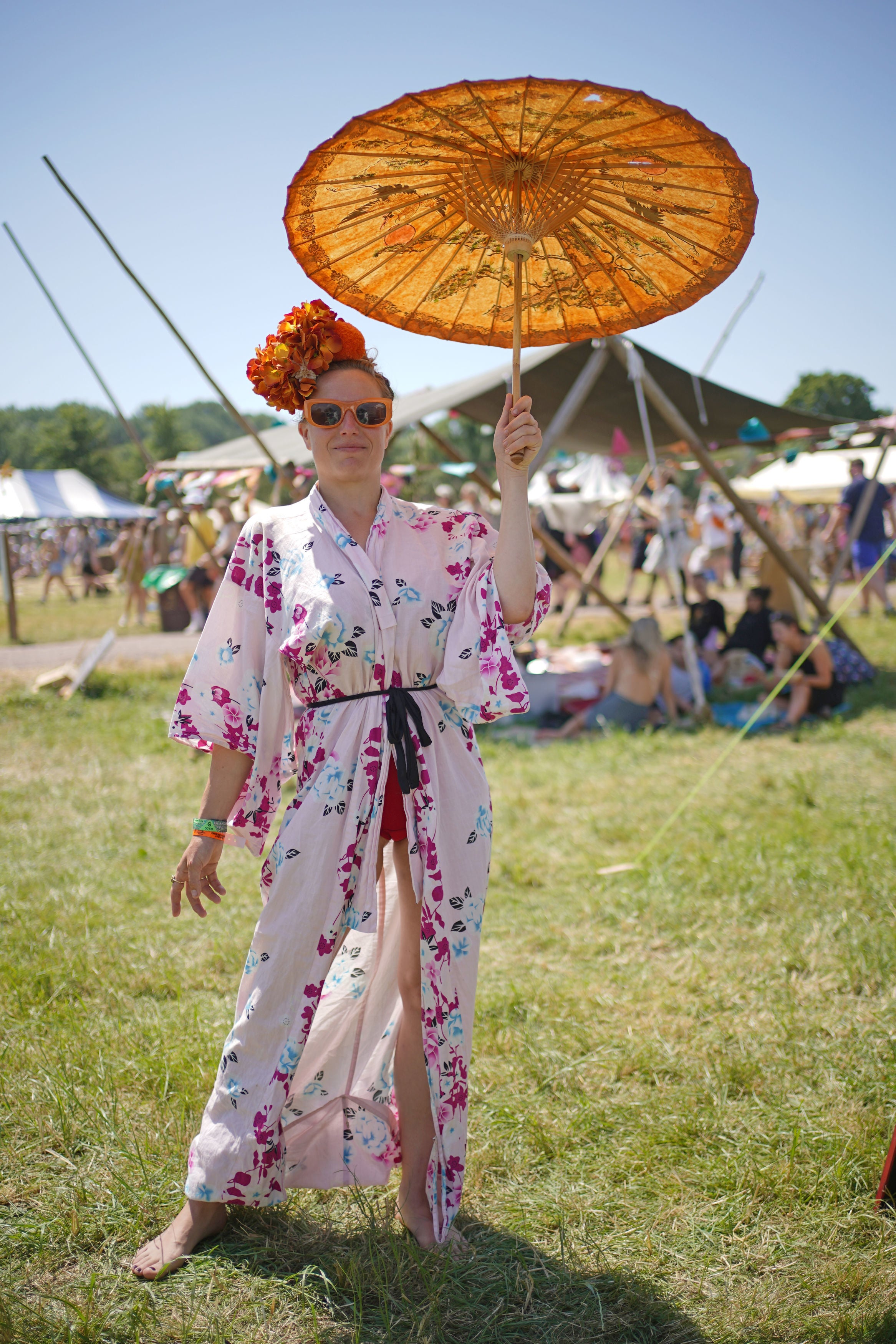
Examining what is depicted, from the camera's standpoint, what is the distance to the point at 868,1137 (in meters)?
2.43

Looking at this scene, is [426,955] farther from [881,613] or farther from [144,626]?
[144,626]

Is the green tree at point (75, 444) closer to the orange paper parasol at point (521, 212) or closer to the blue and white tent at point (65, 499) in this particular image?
the blue and white tent at point (65, 499)

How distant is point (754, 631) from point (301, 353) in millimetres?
7457

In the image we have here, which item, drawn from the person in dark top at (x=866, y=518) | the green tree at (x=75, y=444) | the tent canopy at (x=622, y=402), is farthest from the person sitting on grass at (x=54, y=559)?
the green tree at (x=75, y=444)

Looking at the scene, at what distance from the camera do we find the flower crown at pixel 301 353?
6.81ft

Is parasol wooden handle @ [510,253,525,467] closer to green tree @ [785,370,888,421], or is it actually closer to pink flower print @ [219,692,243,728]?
pink flower print @ [219,692,243,728]

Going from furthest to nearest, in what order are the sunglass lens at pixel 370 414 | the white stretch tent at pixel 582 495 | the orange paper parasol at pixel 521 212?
the white stretch tent at pixel 582 495 → the sunglass lens at pixel 370 414 → the orange paper parasol at pixel 521 212

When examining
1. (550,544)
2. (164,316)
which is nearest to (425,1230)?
(164,316)

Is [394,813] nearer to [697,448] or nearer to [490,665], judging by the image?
[490,665]

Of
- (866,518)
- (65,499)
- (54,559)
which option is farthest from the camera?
(54,559)

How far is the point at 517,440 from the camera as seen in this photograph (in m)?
1.98

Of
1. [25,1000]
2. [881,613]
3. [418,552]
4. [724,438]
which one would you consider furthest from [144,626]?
[418,552]

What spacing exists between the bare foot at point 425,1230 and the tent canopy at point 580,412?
6671 mm

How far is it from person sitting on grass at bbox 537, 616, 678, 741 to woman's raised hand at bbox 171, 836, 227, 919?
17.3ft
